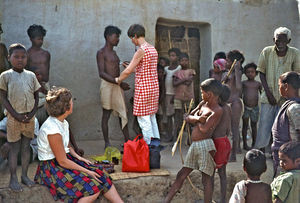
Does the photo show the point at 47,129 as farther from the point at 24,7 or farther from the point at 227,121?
the point at 24,7

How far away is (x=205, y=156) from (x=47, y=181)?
1.56 metres

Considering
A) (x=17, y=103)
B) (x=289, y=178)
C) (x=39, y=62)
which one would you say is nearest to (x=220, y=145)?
(x=289, y=178)

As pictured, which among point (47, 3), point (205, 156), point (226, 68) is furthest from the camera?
point (47, 3)

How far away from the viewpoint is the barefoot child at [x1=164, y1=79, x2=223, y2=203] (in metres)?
3.88

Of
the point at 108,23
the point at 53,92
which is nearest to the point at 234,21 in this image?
the point at 108,23

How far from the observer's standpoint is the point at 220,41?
7082 millimetres

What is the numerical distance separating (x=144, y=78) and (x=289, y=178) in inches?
96.8

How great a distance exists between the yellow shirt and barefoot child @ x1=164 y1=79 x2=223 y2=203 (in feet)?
4.28

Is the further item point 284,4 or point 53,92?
point 284,4

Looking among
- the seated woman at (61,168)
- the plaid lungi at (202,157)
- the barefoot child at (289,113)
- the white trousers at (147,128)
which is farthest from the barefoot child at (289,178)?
the white trousers at (147,128)

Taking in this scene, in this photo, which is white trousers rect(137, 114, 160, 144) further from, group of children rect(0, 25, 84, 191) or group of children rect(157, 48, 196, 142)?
group of children rect(0, 25, 84, 191)

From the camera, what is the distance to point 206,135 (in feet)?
13.0

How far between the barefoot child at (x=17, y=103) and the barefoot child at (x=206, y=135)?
1647mm

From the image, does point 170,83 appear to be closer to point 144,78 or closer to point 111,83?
point 111,83
